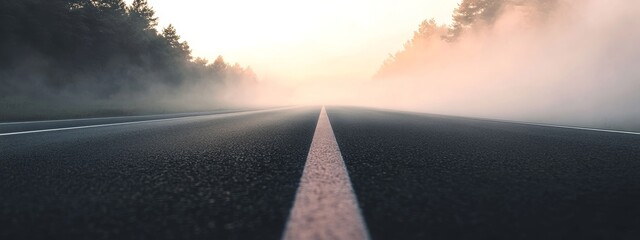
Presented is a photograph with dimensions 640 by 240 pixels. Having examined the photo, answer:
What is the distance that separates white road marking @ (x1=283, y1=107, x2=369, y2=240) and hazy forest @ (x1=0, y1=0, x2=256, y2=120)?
1960 cm

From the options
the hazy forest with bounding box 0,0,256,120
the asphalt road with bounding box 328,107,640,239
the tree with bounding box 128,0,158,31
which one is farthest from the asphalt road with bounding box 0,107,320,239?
the tree with bounding box 128,0,158,31

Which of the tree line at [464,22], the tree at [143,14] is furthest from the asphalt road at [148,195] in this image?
the tree at [143,14]

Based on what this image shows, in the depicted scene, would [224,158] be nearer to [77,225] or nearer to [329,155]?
[329,155]

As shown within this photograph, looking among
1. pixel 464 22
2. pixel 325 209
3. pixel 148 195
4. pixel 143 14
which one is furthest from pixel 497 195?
pixel 143 14

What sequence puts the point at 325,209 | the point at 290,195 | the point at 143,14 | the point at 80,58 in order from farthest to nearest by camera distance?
the point at 143,14 → the point at 80,58 → the point at 290,195 → the point at 325,209

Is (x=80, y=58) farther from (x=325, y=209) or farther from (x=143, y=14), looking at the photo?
(x=325, y=209)

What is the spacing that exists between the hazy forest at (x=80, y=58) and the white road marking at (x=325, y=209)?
19600mm

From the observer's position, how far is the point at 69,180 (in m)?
2.26

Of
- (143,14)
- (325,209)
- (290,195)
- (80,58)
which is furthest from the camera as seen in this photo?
(143,14)

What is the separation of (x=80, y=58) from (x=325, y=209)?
1583 inches

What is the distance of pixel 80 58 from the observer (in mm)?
34781

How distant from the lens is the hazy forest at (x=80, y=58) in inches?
1129

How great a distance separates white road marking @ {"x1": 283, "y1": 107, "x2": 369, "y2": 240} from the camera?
1185 millimetres

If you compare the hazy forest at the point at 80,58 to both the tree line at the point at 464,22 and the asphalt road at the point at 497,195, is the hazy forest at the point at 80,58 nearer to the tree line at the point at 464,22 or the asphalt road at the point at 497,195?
the asphalt road at the point at 497,195
